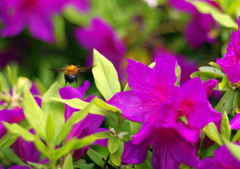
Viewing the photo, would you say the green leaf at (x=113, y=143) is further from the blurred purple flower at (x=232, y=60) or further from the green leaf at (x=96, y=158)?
the blurred purple flower at (x=232, y=60)

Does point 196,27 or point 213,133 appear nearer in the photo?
point 213,133

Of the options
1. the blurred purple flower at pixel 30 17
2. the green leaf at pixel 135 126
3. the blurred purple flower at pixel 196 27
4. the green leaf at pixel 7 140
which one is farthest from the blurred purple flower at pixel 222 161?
the blurred purple flower at pixel 30 17

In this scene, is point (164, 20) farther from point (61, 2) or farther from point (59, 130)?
point (59, 130)

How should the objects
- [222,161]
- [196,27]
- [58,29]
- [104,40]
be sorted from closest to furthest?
[222,161], [196,27], [104,40], [58,29]

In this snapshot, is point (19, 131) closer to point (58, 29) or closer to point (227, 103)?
point (227, 103)

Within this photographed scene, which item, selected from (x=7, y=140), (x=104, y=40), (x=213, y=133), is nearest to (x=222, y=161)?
(x=213, y=133)

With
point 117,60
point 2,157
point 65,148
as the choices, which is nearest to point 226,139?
point 65,148

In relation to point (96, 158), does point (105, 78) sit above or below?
above
